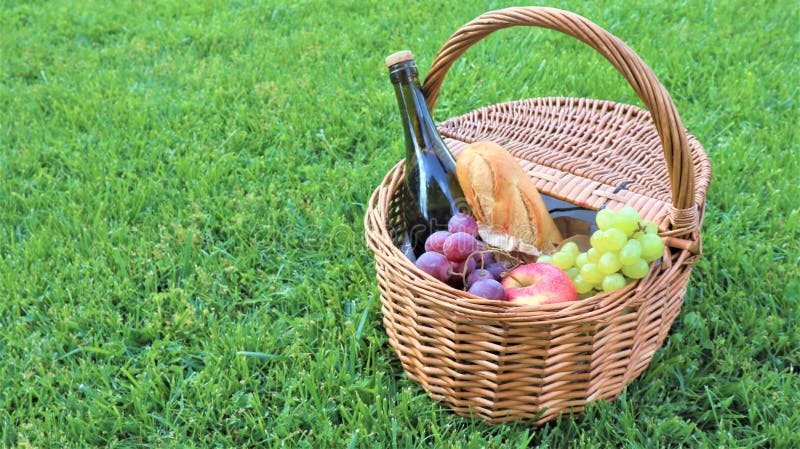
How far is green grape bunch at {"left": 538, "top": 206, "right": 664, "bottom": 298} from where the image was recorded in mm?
1263

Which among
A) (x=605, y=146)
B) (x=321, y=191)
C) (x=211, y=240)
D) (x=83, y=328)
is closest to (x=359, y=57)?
(x=321, y=191)

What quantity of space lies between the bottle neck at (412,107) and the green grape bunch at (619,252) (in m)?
0.52

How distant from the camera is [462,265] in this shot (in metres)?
1.44

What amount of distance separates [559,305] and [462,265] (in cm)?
27

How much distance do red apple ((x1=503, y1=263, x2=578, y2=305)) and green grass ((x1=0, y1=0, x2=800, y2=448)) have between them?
31 cm

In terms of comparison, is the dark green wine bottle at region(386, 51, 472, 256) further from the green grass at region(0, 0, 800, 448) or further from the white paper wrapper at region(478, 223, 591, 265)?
the green grass at region(0, 0, 800, 448)

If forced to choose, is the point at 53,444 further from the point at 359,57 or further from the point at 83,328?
the point at 359,57

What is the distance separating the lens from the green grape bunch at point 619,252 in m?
1.26

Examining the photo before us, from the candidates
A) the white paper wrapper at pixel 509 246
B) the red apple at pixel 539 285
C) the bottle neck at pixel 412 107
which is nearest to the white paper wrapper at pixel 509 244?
the white paper wrapper at pixel 509 246

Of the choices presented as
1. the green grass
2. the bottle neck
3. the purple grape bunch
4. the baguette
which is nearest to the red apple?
the purple grape bunch

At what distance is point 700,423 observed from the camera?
4.97ft

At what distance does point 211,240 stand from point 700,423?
1437 mm

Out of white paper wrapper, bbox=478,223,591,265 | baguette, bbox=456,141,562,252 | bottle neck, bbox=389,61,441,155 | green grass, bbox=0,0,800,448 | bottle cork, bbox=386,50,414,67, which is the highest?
bottle cork, bbox=386,50,414,67

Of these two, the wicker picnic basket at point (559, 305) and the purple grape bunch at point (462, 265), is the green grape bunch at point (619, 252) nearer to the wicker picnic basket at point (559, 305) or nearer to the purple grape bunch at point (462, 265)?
the wicker picnic basket at point (559, 305)
